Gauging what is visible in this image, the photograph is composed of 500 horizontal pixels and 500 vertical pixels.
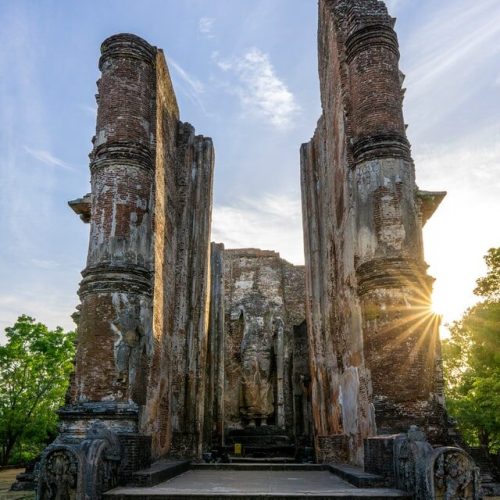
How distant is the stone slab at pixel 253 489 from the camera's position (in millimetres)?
4805

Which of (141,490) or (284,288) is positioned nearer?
(141,490)

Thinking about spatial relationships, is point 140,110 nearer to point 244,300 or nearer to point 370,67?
point 370,67

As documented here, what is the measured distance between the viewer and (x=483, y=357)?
1410 centimetres

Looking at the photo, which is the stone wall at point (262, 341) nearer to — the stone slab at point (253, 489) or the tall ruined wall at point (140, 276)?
the tall ruined wall at point (140, 276)

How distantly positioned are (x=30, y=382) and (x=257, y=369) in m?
9.09

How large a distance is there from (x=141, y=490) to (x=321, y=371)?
17.7 feet

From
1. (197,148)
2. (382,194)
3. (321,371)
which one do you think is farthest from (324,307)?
(197,148)

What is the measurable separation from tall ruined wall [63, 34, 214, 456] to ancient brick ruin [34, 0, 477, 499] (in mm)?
23

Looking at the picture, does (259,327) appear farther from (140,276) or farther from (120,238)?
(120,238)

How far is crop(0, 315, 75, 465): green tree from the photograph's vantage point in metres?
18.9

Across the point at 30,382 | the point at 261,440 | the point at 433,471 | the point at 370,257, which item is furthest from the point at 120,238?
the point at 30,382

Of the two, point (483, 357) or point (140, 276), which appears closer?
point (140, 276)

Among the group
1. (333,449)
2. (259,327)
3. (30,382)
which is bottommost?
(333,449)

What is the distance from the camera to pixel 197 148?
38.2ft
